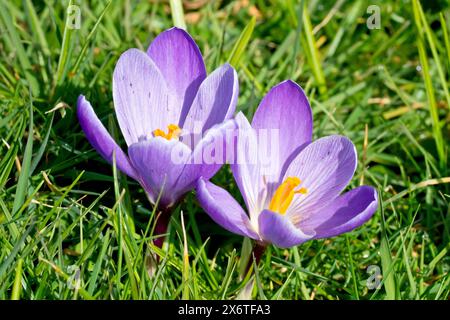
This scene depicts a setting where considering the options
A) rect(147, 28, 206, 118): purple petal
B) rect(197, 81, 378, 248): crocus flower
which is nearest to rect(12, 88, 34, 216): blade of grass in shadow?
rect(147, 28, 206, 118): purple petal

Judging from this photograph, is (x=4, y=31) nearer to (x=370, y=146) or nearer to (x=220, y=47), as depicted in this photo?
(x=220, y=47)

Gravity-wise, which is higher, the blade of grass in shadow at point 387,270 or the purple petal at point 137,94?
the purple petal at point 137,94

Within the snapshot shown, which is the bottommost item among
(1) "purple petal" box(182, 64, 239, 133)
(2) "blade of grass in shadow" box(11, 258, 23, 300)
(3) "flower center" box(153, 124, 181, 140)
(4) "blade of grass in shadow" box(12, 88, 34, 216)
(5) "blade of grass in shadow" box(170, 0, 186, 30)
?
(2) "blade of grass in shadow" box(11, 258, 23, 300)

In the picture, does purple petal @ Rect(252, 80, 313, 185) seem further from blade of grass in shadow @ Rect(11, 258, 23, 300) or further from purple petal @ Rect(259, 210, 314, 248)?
blade of grass in shadow @ Rect(11, 258, 23, 300)

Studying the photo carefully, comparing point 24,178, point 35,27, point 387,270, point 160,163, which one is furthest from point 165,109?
point 35,27

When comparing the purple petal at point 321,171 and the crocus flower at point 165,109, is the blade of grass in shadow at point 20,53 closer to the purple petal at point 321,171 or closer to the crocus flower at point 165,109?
the crocus flower at point 165,109

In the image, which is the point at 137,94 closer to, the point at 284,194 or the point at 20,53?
the point at 284,194

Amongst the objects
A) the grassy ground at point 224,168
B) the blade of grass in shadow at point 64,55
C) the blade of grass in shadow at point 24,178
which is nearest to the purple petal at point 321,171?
the grassy ground at point 224,168
